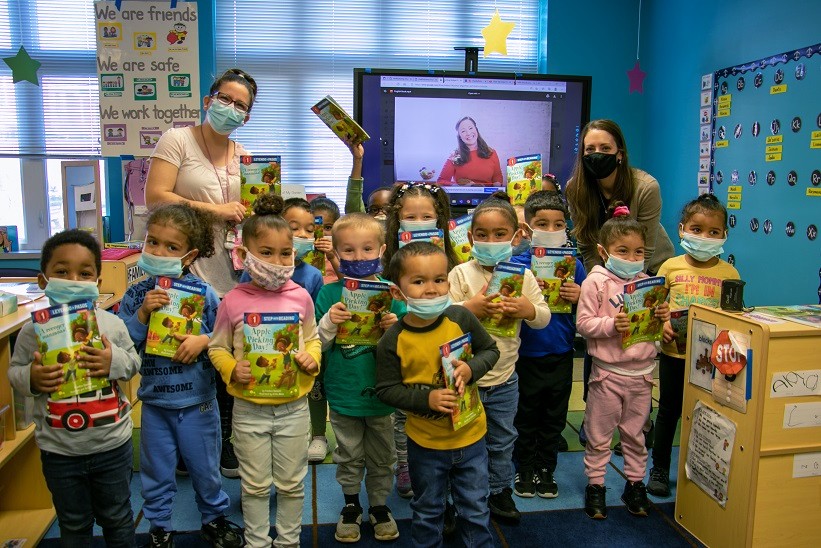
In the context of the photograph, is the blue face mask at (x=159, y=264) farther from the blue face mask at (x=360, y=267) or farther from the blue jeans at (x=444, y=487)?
the blue jeans at (x=444, y=487)

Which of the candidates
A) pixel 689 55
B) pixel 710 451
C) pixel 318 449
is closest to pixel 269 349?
pixel 318 449

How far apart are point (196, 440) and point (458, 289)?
1.07 metres

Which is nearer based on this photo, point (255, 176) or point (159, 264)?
point (159, 264)

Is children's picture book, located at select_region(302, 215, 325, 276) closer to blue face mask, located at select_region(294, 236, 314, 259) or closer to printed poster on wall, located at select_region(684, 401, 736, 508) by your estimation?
blue face mask, located at select_region(294, 236, 314, 259)

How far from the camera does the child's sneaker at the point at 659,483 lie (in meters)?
2.80

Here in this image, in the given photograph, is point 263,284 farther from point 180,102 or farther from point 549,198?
point 180,102

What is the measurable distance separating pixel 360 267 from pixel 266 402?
0.57m

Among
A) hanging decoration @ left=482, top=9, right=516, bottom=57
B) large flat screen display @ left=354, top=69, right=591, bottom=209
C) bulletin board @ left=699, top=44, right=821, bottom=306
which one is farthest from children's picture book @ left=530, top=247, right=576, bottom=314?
hanging decoration @ left=482, top=9, right=516, bottom=57

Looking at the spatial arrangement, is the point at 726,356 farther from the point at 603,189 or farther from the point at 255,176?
the point at 255,176

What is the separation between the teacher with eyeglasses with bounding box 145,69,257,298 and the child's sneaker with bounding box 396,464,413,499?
1.08 metres

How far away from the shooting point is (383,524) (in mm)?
2410

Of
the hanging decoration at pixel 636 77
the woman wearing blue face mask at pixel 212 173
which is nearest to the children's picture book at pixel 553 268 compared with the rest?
the woman wearing blue face mask at pixel 212 173

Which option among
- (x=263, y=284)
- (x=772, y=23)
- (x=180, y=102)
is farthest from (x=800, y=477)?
(x=180, y=102)

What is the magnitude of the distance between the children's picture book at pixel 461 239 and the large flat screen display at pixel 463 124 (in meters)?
1.60
